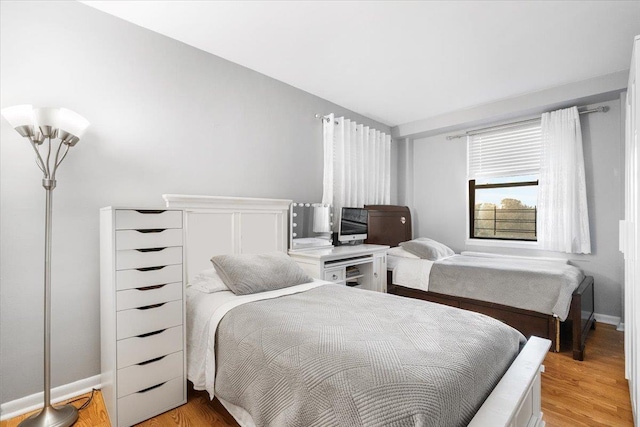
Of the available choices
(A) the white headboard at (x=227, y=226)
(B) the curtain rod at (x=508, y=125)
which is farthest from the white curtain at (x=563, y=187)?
(A) the white headboard at (x=227, y=226)

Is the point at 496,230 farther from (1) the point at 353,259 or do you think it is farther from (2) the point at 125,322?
(2) the point at 125,322

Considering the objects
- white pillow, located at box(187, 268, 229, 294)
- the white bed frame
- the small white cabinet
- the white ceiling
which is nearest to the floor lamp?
the white bed frame

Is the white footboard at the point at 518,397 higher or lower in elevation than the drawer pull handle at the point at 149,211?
lower

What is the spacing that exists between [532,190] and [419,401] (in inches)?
152

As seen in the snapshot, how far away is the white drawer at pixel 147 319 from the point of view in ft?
5.54

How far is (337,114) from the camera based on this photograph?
3.81m

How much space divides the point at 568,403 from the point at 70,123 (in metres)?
3.35

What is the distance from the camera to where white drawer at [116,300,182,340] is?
1.69 metres

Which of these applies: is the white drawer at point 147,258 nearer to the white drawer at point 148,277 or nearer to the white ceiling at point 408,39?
the white drawer at point 148,277

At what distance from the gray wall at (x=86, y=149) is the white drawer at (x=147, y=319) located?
0.57 m

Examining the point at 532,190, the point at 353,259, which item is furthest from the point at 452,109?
the point at 353,259

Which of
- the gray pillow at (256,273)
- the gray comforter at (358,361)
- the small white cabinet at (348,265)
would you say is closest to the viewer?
the gray comforter at (358,361)

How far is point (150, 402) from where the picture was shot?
Answer: 1.77m

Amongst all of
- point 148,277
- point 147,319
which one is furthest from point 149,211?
point 147,319
